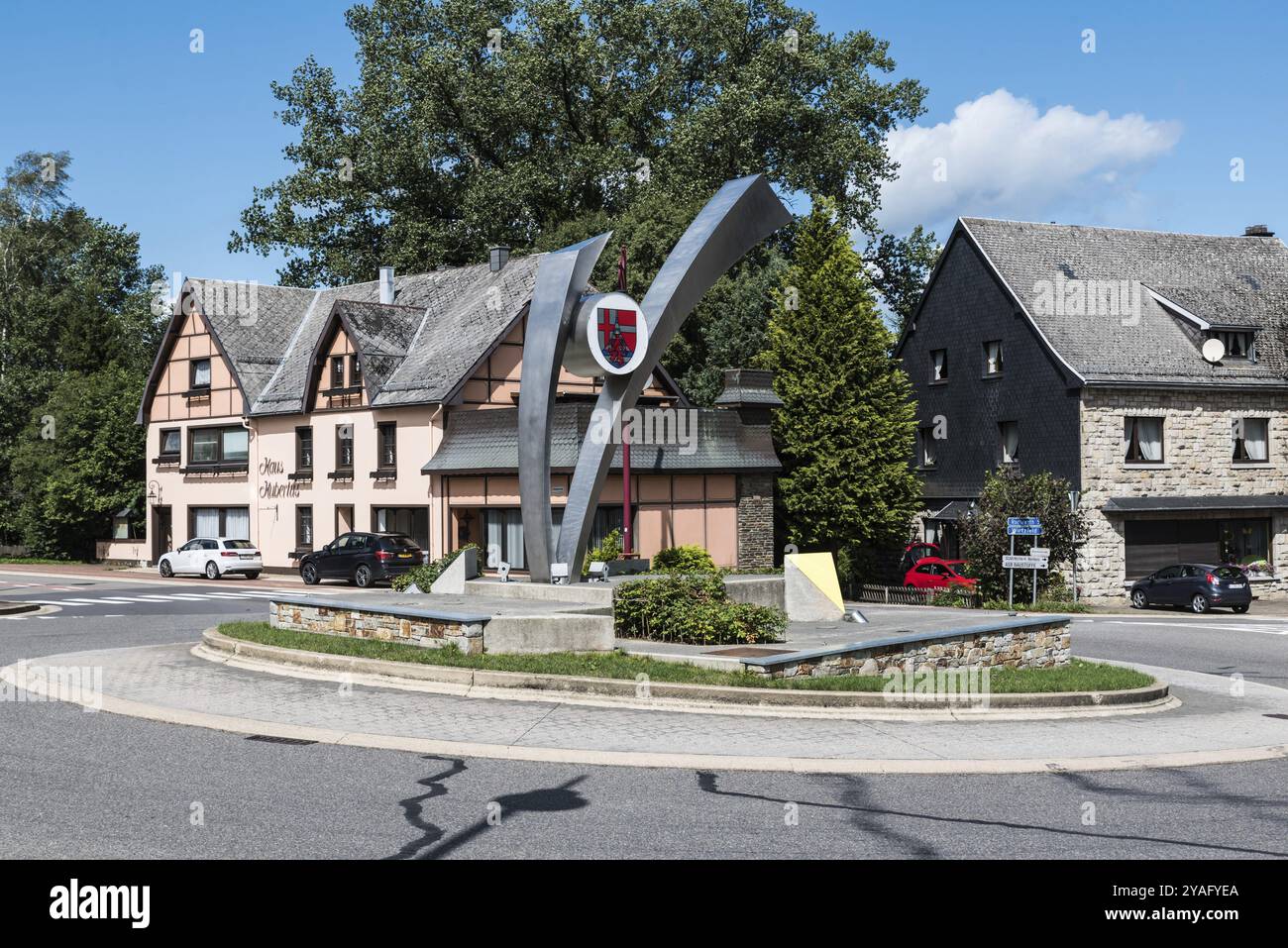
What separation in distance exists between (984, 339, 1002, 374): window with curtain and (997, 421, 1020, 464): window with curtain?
73.1 inches

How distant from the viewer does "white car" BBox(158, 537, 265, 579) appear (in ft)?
147

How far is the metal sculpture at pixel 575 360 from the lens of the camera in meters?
21.3

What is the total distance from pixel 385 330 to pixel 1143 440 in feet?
83.7

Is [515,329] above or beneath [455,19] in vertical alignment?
beneath

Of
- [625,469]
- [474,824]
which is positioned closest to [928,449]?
[625,469]

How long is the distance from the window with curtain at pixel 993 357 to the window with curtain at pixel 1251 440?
25.2 ft

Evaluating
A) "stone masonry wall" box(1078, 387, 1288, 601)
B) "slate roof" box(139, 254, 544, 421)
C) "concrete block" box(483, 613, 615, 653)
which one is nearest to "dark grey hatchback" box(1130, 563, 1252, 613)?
"stone masonry wall" box(1078, 387, 1288, 601)

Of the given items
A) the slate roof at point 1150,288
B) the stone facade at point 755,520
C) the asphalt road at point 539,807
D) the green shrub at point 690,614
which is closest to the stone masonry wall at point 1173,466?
the slate roof at point 1150,288

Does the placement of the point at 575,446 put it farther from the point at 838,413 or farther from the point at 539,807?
the point at 539,807
